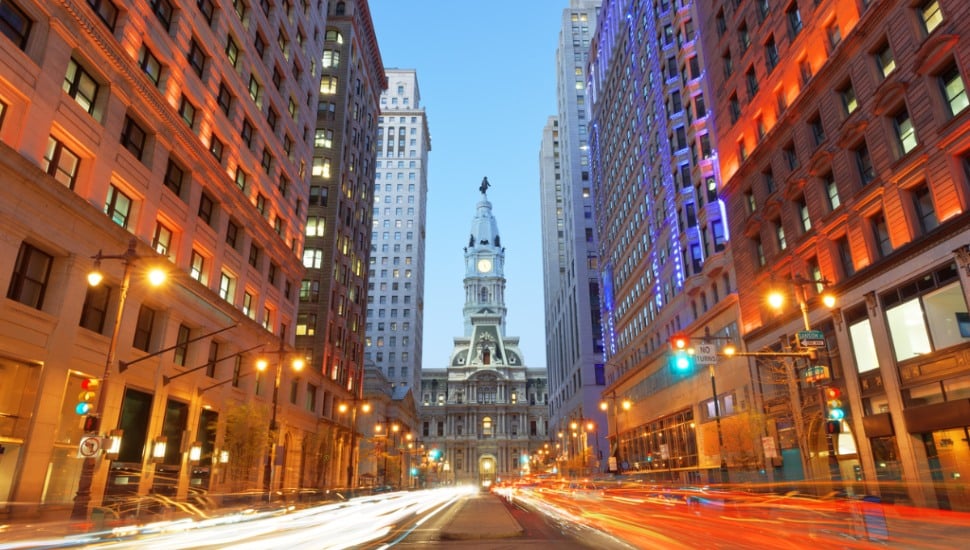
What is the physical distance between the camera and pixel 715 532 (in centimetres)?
1218

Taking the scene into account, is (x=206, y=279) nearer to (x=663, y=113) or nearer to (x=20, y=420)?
(x=20, y=420)

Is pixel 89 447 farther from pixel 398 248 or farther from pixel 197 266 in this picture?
pixel 398 248

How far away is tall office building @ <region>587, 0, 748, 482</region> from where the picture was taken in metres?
45.9

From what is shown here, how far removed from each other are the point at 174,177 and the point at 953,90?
36.8 m

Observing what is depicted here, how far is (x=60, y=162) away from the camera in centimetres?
2347

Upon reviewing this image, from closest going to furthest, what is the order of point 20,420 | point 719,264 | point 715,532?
point 715,532 → point 20,420 → point 719,264

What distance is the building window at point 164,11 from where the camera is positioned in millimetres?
30031

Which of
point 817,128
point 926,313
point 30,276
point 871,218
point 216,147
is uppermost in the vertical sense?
point 216,147

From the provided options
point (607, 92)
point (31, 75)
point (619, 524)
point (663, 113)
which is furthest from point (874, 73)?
point (607, 92)

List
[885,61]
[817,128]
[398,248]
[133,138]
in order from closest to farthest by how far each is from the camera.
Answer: [133,138], [885,61], [817,128], [398,248]

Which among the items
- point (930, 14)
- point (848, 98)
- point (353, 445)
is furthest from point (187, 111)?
point (353, 445)

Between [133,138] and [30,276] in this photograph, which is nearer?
[30,276]

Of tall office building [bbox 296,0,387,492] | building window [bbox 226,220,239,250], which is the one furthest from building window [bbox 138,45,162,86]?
tall office building [bbox 296,0,387,492]

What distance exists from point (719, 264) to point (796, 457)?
16.3 meters
